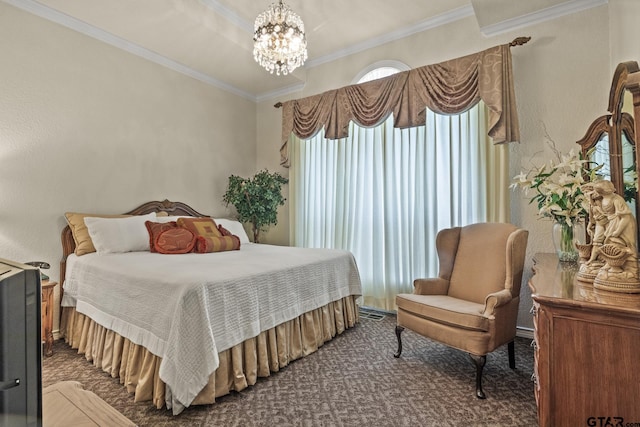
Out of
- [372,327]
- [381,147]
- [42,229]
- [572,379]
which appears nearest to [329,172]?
[381,147]

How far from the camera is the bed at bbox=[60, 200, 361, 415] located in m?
1.80

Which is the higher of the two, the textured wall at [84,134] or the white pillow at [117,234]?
the textured wall at [84,134]

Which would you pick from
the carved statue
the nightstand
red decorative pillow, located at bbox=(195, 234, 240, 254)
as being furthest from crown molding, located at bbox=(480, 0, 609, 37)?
the nightstand

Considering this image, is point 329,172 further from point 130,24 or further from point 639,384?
point 639,384

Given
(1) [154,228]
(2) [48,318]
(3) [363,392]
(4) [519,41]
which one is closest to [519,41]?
(4) [519,41]

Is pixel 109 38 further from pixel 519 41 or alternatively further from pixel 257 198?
pixel 519 41

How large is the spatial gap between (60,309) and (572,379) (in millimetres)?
3749

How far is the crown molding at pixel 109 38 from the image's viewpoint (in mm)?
2816

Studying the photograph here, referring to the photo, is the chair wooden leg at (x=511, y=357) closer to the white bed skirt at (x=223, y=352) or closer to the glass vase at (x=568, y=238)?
the glass vase at (x=568, y=238)

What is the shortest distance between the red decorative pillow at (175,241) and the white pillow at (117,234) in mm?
174

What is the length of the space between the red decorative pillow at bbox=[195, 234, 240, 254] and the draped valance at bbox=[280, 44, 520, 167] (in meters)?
1.68

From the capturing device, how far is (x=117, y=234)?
114 inches

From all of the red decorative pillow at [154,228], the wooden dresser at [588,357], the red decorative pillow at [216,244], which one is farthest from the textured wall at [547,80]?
the red decorative pillow at [154,228]

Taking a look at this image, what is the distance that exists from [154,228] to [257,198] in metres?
1.41
